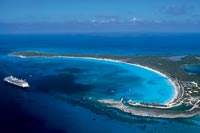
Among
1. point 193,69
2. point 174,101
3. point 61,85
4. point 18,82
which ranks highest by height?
point 18,82

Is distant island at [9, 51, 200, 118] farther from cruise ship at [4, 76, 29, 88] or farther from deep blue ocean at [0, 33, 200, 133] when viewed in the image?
cruise ship at [4, 76, 29, 88]

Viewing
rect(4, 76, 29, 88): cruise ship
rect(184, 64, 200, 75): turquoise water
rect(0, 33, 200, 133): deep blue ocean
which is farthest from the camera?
rect(184, 64, 200, 75): turquoise water

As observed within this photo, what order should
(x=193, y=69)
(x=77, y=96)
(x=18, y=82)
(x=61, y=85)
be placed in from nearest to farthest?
(x=77, y=96) → (x=18, y=82) → (x=61, y=85) → (x=193, y=69)

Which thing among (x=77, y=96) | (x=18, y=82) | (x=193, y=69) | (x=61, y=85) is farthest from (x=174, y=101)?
(x=193, y=69)

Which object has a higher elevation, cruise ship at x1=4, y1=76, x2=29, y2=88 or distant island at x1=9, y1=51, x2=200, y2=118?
cruise ship at x1=4, y1=76, x2=29, y2=88

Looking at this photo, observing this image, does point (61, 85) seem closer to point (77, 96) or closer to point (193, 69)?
point (77, 96)

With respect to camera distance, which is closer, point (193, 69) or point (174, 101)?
point (174, 101)

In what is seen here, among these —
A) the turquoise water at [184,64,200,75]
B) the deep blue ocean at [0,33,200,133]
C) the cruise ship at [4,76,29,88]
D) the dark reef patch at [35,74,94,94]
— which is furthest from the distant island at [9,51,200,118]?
the cruise ship at [4,76,29,88]

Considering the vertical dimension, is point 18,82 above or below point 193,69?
above

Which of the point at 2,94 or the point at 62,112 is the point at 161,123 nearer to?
the point at 62,112

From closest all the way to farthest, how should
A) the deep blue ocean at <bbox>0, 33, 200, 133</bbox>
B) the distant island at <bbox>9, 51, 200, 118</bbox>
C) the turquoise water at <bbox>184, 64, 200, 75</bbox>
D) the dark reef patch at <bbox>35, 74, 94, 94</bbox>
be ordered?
the deep blue ocean at <bbox>0, 33, 200, 133</bbox>, the distant island at <bbox>9, 51, 200, 118</bbox>, the dark reef patch at <bbox>35, 74, 94, 94</bbox>, the turquoise water at <bbox>184, 64, 200, 75</bbox>

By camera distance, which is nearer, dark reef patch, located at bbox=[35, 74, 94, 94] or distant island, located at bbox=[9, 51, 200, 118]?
distant island, located at bbox=[9, 51, 200, 118]

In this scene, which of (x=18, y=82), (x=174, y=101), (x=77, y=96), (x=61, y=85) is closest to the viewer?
(x=174, y=101)
